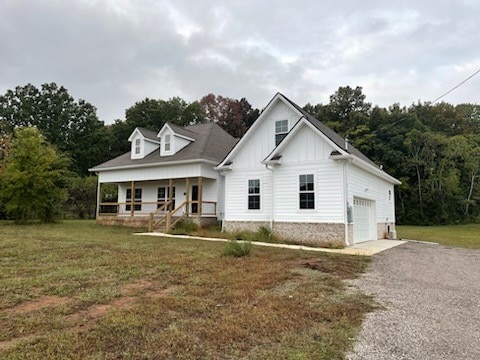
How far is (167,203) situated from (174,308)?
1582 cm

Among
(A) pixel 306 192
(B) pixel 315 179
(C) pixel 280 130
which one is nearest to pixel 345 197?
(B) pixel 315 179

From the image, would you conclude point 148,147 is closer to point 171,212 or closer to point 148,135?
point 148,135

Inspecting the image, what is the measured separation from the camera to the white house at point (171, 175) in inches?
773

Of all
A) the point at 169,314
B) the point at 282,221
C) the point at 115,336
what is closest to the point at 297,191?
the point at 282,221

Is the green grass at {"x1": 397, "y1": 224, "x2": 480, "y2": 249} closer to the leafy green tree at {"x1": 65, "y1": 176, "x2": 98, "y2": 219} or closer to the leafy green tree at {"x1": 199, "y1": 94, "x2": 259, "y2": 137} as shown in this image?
the leafy green tree at {"x1": 199, "y1": 94, "x2": 259, "y2": 137}

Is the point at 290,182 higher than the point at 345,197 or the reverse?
higher

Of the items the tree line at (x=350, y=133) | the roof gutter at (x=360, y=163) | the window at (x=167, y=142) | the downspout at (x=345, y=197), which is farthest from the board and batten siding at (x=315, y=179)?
the tree line at (x=350, y=133)

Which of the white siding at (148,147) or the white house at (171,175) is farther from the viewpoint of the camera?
the white siding at (148,147)

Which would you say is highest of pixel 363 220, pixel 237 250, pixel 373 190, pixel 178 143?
pixel 178 143

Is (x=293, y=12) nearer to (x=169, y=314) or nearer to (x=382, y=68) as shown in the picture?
(x=382, y=68)

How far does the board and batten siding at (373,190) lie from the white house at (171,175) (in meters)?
8.49

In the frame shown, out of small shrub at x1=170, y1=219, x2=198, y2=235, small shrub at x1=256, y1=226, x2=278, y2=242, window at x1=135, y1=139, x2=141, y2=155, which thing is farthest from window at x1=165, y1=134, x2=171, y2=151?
small shrub at x1=256, y1=226, x2=278, y2=242

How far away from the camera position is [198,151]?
20266 mm

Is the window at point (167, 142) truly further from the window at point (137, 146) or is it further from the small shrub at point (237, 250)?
the small shrub at point (237, 250)
